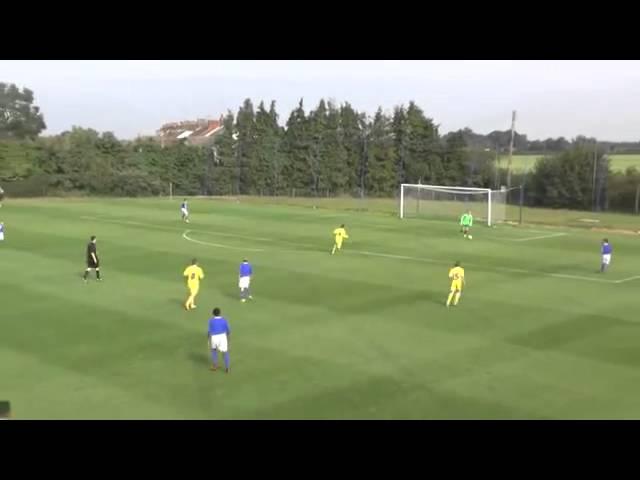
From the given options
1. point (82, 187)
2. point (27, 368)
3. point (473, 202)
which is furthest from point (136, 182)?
point (27, 368)

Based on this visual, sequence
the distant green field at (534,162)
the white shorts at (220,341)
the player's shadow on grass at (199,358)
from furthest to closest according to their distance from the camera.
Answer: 1. the distant green field at (534,162)
2. the player's shadow on grass at (199,358)
3. the white shorts at (220,341)

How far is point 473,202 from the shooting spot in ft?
211

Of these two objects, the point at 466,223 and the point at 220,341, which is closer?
the point at 220,341

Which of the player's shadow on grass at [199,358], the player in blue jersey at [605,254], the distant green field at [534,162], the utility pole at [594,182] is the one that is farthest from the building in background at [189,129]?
the player's shadow on grass at [199,358]

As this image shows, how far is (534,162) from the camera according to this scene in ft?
243

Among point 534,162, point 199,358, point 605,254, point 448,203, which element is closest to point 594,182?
point 534,162

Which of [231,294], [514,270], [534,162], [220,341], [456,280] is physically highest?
[534,162]

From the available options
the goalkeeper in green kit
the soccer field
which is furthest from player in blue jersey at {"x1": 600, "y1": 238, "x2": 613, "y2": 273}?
the goalkeeper in green kit

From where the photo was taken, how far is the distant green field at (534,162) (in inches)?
2672

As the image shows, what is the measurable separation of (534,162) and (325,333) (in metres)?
59.2

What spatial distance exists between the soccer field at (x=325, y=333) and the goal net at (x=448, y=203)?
1683 centimetres

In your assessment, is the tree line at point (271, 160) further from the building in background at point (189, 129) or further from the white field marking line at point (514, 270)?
the building in background at point (189, 129)

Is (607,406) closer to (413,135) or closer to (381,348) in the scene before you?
(381,348)

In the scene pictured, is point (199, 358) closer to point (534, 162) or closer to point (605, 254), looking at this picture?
point (605, 254)
